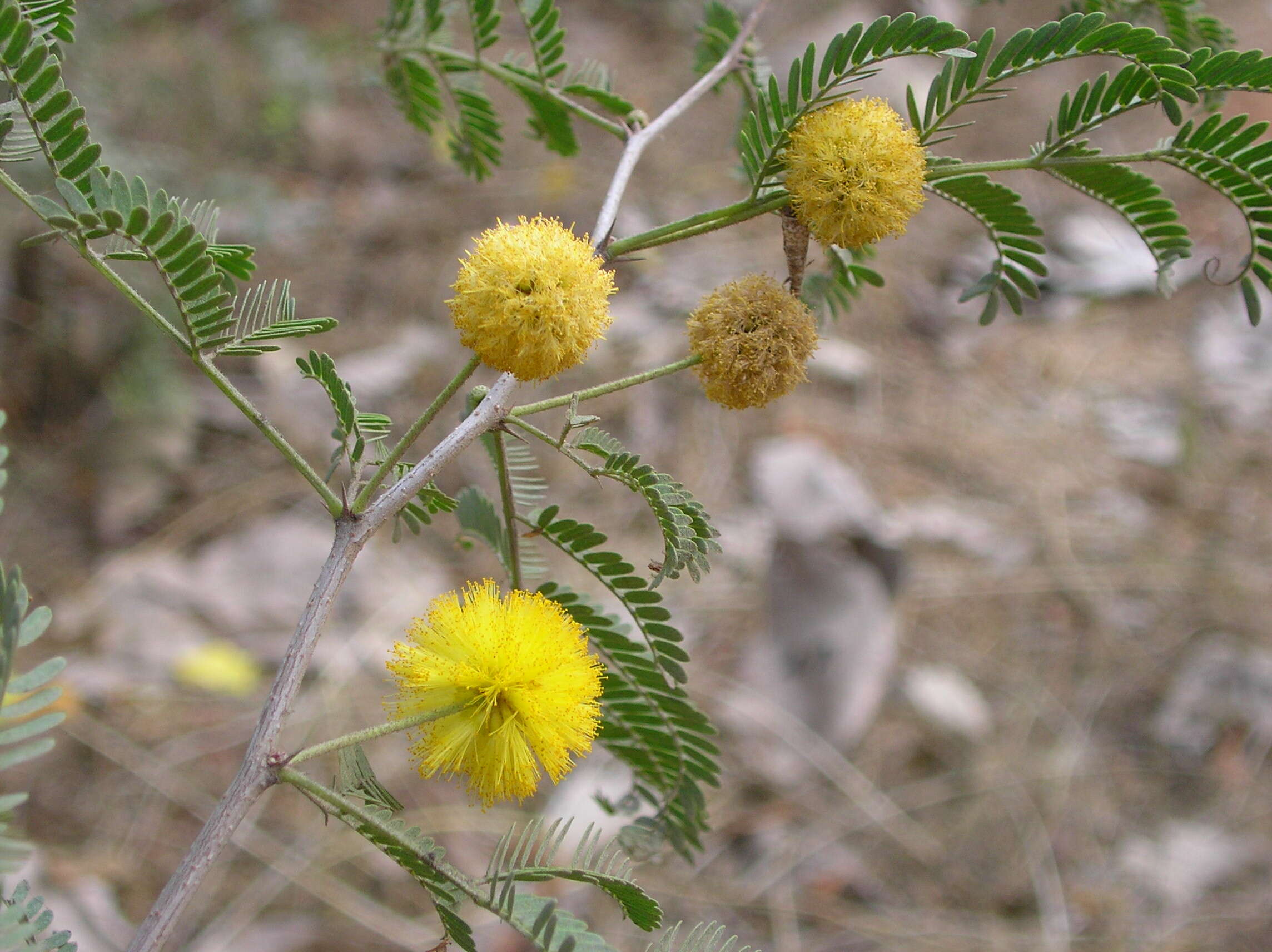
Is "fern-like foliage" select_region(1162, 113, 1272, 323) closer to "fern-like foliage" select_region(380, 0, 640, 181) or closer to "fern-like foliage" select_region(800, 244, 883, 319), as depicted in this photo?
"fern-like foliage" select_region(800, 244, 883, 319)

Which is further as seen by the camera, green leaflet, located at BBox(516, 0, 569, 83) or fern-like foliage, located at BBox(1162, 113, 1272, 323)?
green leaflet, located at BBox(516, 0, 569, 83)

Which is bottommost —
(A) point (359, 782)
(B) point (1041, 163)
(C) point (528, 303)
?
(A) point (359, 782)

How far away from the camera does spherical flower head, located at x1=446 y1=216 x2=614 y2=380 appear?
0.94 m

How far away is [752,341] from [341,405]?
Answer: 0.47 m

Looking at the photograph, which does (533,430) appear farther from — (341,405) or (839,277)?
(839,277)

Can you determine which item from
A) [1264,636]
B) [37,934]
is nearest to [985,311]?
[37,934]

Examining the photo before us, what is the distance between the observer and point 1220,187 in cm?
116

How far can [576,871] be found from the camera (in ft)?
3.14

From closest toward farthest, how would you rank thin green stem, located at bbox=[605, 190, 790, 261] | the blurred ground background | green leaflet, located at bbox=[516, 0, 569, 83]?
thin green stem, located at bbox=[605, 190, 790, 261], green leaflet, located at bbox=[516, 0, 569, 83], the blurred ground background

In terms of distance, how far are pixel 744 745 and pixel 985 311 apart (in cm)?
223

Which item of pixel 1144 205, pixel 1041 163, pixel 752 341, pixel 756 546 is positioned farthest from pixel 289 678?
pixel 756 546

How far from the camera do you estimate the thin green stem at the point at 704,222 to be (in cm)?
108

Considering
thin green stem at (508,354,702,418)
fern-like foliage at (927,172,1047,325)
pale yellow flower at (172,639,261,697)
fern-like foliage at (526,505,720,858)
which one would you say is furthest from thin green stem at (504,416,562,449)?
pale yellow flower at (172,639,261,697)

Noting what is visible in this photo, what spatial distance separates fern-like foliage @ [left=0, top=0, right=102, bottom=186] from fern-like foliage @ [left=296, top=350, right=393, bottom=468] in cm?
28
